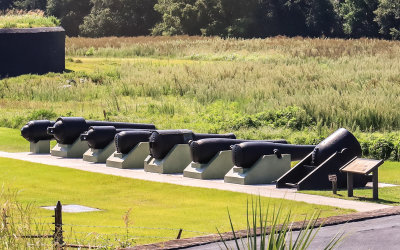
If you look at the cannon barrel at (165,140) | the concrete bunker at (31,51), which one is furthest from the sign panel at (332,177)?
the concrete bunker at (31,51)

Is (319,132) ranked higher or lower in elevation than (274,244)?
lower

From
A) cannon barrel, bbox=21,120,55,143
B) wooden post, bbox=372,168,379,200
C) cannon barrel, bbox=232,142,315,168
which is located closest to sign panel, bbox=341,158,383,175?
wooden post, bbox=372,168,379,200

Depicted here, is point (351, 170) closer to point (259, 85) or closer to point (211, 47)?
point (259, 85)

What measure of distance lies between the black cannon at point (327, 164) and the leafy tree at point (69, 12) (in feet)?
304

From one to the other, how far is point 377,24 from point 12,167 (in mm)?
76883

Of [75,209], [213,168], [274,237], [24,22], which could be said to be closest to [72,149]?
[213,168]

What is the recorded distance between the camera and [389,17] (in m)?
91.2

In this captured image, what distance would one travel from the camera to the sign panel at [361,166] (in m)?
18.8

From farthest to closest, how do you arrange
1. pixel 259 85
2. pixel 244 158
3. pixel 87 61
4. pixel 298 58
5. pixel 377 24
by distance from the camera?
pixel 377 24 → pixel 87 61 → pixel 298 58 → pixel 259 85 → pixel 244 158

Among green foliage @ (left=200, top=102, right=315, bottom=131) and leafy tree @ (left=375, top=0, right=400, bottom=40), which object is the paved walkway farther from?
leafy tree @ (left=375, top=0, right=400, bottom=40)

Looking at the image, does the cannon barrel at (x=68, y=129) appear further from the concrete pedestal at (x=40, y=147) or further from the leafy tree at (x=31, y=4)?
the leafy tree at (x=31, y=4)

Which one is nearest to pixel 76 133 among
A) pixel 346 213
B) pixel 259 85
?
pixel 346 213

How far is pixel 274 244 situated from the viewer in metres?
8.77

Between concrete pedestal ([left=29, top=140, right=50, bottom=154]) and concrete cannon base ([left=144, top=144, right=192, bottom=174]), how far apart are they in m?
5.15
